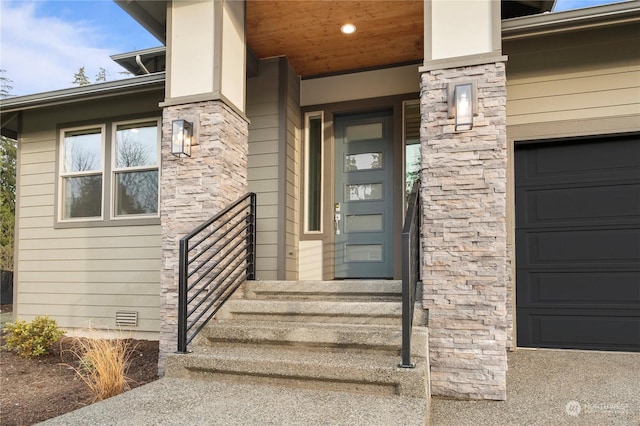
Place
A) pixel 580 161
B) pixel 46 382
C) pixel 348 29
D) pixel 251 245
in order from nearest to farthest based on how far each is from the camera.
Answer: pixel 46 382
pixel 580 161
pixel 251 245
pixel 348 29

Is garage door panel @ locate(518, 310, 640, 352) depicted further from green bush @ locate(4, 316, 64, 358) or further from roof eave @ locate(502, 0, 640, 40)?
green bush @ locate(4, 316, 64, 358)

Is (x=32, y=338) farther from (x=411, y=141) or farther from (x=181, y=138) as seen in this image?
(x=411, y=141)

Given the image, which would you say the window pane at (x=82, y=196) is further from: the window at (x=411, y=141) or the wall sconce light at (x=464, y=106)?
the wall sconce light at (x=464, y=106)

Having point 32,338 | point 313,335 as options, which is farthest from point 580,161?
point 32,338

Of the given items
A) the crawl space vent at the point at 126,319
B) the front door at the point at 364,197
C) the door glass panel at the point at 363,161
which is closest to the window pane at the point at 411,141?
the front door at the point at 364,197

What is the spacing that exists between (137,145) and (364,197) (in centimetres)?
297

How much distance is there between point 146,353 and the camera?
189 inches

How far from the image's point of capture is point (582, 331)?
404 centimetres

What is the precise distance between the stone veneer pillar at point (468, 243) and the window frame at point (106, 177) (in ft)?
11.7

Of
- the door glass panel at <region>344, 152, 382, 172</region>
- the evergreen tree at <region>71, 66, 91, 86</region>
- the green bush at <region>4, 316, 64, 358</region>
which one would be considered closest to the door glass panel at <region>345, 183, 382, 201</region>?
the door glass panel at <region>344, 152, 382, 172</region>

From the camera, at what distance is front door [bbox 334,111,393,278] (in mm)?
5055

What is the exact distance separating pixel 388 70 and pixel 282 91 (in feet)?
4.17

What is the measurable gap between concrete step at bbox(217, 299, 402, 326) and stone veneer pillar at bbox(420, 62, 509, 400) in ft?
1.18

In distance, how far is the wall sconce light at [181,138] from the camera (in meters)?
3.81
